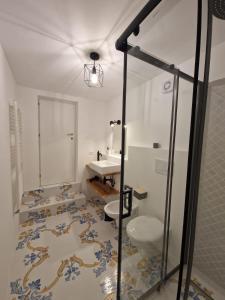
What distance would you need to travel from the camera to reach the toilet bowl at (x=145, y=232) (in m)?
1.39

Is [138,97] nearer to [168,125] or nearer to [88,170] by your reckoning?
[168,125]

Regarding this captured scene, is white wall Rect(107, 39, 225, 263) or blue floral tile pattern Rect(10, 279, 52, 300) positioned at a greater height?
white wall Rect(107, 39, 225, 263)

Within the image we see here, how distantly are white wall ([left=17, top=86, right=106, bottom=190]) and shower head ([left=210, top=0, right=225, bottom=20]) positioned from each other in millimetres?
2610

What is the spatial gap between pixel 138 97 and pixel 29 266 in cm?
233

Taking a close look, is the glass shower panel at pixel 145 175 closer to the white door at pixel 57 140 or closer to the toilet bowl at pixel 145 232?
the toilet bowl at pixel 145 232

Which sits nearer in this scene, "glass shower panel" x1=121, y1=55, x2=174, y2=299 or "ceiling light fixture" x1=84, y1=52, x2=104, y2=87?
"glass shower panel" x1=121, y1=55, x2=174, y2=299

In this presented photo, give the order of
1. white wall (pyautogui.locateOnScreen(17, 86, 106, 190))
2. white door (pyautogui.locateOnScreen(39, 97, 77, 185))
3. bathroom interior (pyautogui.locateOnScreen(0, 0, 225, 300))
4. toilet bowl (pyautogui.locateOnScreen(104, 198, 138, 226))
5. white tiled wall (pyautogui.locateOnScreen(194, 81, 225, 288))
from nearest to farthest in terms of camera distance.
Result: bathroom interior (pyautogui.locateOnScreen(0, 0, 225, 300))
white tiled wall (pyautogui.locateOnScreen(194, 81, 225, 288))
toilet bowl (pyautogui.locateOnScreen(104, 198, 138, 226))
white wall (pyautogui.locateOnScreen(17, 86, 106, 190))
white door (pyautogui.locateOnScreen(39, 97, 77, 185))

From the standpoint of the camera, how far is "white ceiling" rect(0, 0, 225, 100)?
998 mm

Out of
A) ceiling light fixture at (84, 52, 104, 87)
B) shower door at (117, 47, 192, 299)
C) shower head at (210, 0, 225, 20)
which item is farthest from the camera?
ceiling light fixture at (84, 52, 104, 87)

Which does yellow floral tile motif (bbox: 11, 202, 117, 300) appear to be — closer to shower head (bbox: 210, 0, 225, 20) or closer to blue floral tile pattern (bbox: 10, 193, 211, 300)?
blue floral tile pattern (bbox: 10, 193, 211, 300)

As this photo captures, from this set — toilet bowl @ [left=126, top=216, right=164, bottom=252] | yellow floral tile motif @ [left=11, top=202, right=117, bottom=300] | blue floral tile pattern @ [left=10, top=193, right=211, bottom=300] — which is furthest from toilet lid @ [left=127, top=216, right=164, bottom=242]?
yellow floral tile motif @ [left=11, top=202, right=117, bottom=300]

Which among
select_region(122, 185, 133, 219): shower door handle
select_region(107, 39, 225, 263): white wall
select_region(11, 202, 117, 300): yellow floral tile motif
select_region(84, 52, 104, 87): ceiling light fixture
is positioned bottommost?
select_region(11, 202, 117, 300): yellow floral tile motif

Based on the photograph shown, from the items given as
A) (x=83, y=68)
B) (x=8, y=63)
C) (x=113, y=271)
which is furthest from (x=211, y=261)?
(x=8, y=63)

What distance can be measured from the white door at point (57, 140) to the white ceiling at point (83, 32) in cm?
103
